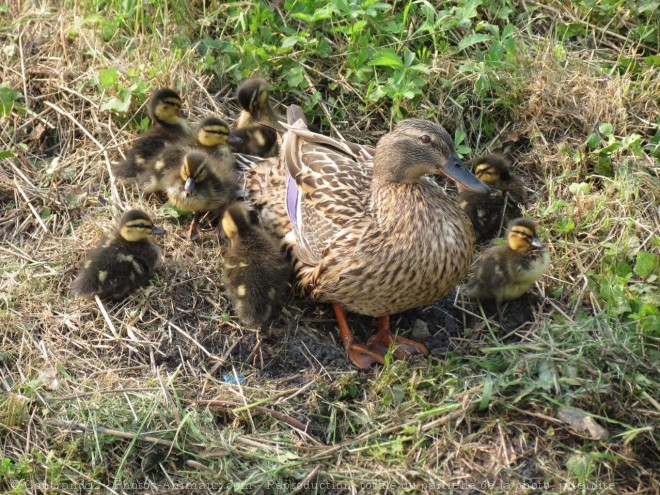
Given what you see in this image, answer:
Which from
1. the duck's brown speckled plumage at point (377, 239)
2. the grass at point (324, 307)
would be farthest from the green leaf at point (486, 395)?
the duck's brown speckled plumage at point (377, 239)

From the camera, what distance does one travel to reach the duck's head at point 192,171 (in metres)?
4.27

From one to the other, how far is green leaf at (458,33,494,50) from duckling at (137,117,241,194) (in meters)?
1.30

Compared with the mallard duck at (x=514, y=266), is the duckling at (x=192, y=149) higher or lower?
lower

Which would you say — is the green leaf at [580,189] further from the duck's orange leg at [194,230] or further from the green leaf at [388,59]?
the duck's orange leg at [194,230]

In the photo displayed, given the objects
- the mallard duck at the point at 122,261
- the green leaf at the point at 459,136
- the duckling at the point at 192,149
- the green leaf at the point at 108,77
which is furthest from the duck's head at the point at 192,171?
the green leaf at the point at 459,136

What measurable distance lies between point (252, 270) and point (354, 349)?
0.56 metres

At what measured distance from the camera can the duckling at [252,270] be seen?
3.99 metres

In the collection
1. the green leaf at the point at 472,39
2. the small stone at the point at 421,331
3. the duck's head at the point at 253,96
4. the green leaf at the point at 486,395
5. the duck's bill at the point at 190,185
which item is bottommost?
the small stone at the point at 421,331

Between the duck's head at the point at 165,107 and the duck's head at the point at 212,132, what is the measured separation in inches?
6.2

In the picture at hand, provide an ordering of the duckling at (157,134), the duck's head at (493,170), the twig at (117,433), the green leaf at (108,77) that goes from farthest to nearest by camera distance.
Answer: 1. the green leaf at (108,77)
2. the duckling at (157,134)
3. the duck's head at (493,170)
4. the twig at (117,433)

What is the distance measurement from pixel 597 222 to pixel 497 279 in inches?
25.4

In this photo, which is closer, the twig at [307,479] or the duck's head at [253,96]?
the twig at [307,479]

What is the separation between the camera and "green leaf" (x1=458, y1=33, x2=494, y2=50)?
15.8ft

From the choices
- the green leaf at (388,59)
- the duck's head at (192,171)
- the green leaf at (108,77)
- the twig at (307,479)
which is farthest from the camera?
the green leaf at (108,77)
